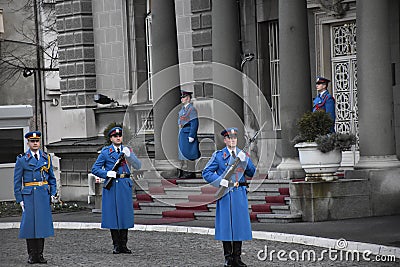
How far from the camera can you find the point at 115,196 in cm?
1719

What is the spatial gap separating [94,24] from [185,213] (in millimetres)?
10131

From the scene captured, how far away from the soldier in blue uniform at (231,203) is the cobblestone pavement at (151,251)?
0.46 metres

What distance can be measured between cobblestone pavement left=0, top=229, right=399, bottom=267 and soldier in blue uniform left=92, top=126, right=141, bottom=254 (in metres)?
0.39

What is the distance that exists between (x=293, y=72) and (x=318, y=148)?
2188 millimetres

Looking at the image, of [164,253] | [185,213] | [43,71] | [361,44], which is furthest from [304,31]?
[43,71]

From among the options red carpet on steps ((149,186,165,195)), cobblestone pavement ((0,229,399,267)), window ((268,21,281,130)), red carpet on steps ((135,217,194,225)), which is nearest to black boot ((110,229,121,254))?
cobblestone pavement ((0,229,399,267))

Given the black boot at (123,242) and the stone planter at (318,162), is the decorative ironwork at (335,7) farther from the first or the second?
the black boot at (123,242)

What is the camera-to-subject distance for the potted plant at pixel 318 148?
65.0ft

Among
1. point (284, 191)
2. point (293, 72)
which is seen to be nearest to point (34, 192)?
point (284, 191)

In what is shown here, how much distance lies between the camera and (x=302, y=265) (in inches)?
569

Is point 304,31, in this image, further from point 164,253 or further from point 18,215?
point 18,215

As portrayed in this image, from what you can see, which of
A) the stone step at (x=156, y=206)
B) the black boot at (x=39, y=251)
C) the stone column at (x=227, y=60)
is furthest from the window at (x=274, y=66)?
the black boot at (x=39, y=251)

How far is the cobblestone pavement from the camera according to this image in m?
15.1

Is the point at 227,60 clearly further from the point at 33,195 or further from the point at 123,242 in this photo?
the point at 33,195
